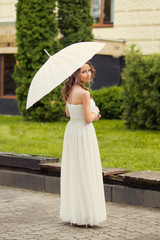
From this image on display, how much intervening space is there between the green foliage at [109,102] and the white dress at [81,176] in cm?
1098

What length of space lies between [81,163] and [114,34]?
14.1m

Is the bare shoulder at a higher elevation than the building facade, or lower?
lower

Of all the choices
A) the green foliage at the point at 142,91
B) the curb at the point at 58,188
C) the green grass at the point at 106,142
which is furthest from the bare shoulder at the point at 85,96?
the green foliage at the point at 142,91

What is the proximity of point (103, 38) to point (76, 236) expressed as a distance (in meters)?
14.1

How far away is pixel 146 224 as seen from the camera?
6398 mm

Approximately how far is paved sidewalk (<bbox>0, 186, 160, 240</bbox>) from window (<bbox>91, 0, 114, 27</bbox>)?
42.9 feet

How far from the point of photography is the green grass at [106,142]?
9.62 meters

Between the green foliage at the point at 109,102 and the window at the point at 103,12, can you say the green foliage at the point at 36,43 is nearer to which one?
the green foliage at the point at 109,102

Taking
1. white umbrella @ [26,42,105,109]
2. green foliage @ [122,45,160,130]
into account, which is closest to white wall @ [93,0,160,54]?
green foliage @ [122,45,160,130]

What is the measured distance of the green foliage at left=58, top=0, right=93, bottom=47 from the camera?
16281 mm

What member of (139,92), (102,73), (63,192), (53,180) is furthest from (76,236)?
(102,73)

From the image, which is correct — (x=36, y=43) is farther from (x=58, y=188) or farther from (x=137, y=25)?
(x=58, y=188)

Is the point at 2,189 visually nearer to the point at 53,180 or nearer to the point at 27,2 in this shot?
the point at 53,180

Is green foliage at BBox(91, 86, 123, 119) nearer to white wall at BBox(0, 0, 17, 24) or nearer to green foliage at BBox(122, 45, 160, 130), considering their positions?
green foliage at BBox(122, 45, 160, 130)
